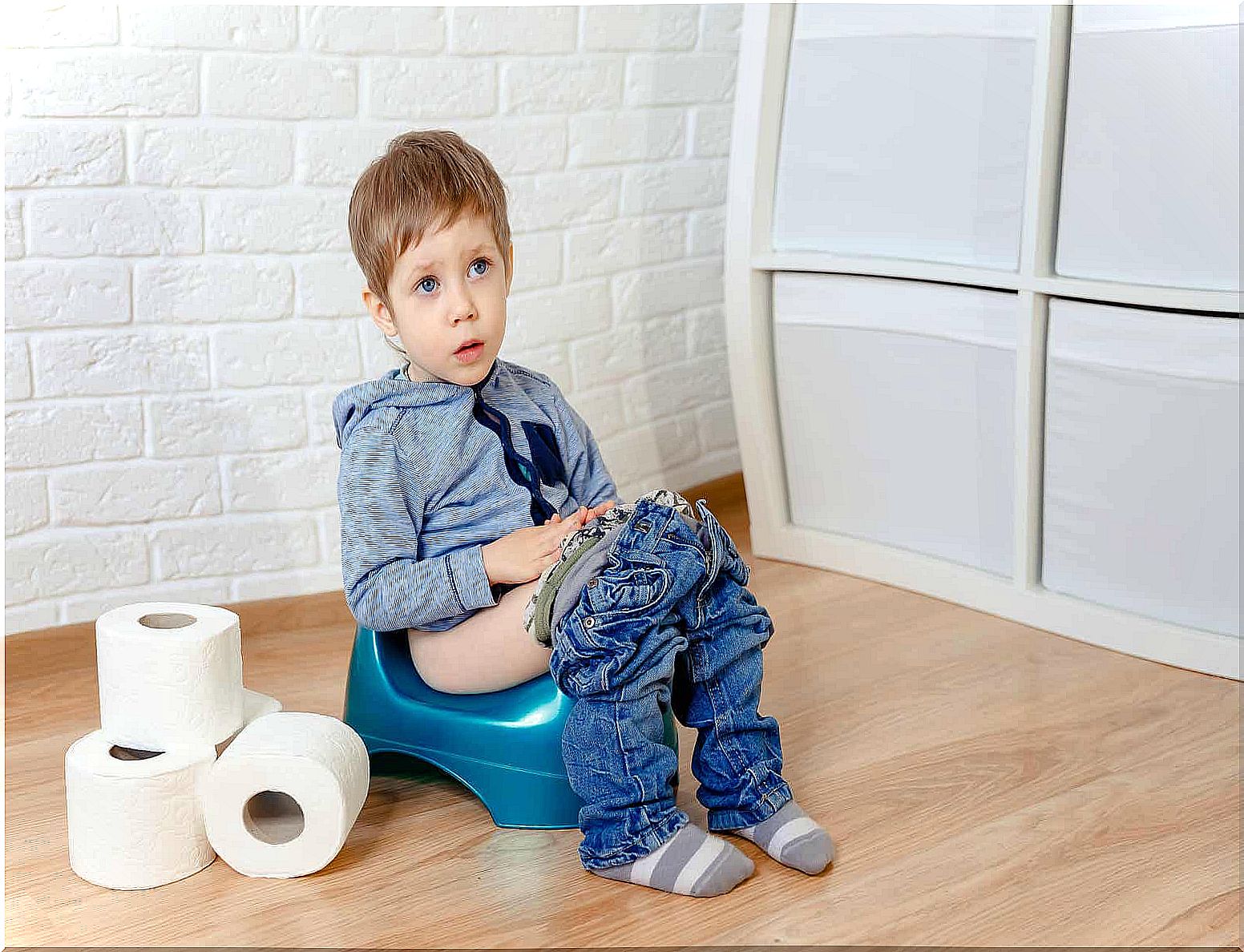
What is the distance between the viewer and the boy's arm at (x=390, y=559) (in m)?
1.14

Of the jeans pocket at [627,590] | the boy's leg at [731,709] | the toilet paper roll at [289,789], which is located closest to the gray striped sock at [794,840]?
the boy's leg at [731,709]

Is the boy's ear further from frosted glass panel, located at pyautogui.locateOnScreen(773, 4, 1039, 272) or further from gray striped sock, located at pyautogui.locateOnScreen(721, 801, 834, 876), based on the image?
frosted glass panel, located at pyautogui.locateOnScreen(773, 4, 1039, 272)

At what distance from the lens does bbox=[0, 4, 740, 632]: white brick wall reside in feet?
4.72

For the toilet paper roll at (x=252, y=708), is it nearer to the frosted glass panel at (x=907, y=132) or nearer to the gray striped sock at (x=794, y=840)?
the gray striped sock at (x=794, y=840)

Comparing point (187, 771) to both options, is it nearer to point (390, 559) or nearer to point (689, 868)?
point (390, 559)

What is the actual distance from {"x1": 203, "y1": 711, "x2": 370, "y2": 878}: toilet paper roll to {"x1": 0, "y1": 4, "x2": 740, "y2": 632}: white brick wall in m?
0.53

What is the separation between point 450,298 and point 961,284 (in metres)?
0.76

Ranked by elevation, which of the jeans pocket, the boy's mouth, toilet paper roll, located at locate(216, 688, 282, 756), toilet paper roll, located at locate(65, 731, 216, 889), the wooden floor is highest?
the boy's mouth

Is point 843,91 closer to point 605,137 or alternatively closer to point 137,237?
point 605,137

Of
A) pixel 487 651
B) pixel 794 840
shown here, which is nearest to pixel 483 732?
pixel 487 651

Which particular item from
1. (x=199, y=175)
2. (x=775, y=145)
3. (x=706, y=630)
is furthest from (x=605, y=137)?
(x=706, y=630)

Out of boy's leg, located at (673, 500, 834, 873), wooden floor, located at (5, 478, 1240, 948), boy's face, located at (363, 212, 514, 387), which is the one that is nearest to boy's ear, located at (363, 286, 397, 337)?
boy's face, located at (363, 212, 514, 387)

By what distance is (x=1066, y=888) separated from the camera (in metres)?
1.09

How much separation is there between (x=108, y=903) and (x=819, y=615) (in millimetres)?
956
